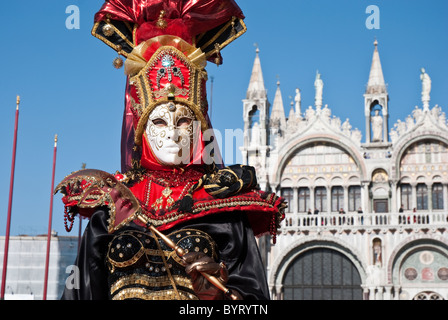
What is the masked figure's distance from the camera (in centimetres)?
318

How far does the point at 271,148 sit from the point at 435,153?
17.5 ft

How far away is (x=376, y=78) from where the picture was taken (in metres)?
23.4

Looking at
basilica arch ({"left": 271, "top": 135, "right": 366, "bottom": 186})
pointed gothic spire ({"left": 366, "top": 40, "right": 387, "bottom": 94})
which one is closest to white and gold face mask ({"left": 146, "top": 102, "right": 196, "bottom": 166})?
basilica arch ({"left": 271, "top": 135, "right": 366, "bottom": 186})

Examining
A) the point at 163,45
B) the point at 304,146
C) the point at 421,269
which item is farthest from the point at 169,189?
the point at 304,146

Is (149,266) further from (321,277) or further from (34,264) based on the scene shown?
(34,264)

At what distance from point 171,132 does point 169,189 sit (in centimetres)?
28

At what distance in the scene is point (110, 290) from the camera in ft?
10.5

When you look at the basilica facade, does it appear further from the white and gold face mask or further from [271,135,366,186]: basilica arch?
A: the white and gold face mask

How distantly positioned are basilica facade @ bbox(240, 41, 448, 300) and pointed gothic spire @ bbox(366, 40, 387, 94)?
1.3 inches

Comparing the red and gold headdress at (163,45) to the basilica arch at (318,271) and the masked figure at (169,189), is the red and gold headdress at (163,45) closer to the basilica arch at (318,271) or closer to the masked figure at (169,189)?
the masked figure at (169,189)

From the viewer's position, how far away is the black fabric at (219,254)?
3217 millimetres

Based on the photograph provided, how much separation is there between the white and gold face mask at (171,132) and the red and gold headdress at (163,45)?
0.04 meters

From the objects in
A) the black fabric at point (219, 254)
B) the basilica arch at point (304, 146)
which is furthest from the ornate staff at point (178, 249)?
the basilica arch at point (304, 146)
